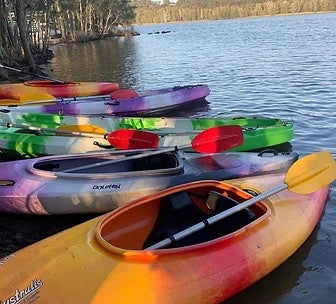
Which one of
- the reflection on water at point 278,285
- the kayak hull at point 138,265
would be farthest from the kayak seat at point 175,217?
the reflection on water at point 278,285

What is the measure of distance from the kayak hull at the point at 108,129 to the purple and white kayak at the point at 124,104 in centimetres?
111

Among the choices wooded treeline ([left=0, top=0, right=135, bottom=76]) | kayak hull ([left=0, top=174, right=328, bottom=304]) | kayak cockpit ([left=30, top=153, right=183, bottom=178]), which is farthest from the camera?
wooded treeline ([left=0, top=0, right=135, bottom=76])

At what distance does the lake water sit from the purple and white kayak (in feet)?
1.33

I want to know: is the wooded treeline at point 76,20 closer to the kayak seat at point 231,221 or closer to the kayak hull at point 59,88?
the kayak hull at point 59,88

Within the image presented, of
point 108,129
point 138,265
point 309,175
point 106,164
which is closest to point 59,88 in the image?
point 108,129

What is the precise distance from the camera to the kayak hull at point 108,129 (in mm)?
6840

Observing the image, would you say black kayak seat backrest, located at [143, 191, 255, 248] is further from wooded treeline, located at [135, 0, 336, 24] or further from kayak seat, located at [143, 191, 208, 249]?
wooded treeline, located at [135, 0, 336, 24]

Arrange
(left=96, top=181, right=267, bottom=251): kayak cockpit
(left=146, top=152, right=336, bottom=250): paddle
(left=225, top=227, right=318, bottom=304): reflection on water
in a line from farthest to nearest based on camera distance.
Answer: (left=146, top=152, right=336, bottom=250): paddle < (left=96, top=181, right=267, bottom=251): kayak cockpit < (left=225, top=227, right=318, bottom=304): reflection on water

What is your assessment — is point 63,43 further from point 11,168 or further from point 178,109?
point 11,168

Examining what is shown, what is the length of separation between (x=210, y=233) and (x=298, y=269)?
37.7 inches

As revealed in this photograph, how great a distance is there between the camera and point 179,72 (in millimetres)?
18281

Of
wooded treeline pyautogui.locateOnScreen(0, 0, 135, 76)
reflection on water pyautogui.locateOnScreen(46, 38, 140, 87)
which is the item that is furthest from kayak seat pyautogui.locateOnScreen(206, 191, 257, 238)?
wooded treeline pyautogui.locateOnScreen(0, 0, 135, 76)

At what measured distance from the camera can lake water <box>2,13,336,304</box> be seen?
14.1 feet

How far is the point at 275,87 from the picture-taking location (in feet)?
44.4
